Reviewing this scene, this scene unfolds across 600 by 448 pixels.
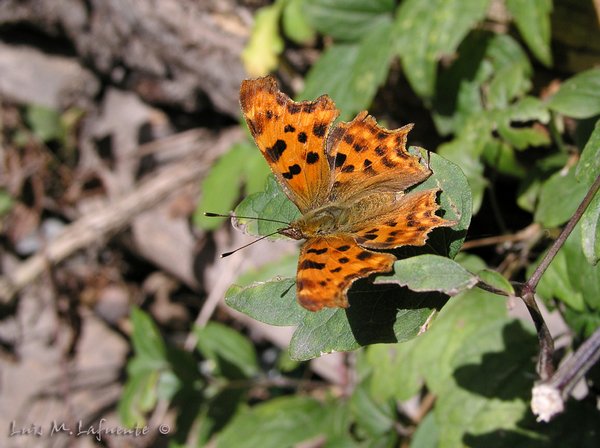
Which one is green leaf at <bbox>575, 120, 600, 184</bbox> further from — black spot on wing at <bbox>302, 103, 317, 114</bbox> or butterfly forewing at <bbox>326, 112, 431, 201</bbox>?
black spot on wing at <bbox>302, 103, 317, 114</bbox>

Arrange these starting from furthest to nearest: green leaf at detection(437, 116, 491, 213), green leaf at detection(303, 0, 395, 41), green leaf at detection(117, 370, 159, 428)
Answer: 1. green leaf at detection(117, 370, 159, 428)
2. green leaf at detection(303, 0, 395, 41)
3. green leaf at detection(437, 116, 491, 213)

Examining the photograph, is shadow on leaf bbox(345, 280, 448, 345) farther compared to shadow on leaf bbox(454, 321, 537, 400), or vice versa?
shadow on leaf bbox(454, 321, 537, 400)

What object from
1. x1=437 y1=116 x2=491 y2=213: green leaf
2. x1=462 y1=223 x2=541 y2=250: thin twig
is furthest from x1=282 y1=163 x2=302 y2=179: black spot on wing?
x1=462 y1=223 x2=541 y2=250: thin twig

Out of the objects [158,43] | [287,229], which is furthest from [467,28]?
[158,43]

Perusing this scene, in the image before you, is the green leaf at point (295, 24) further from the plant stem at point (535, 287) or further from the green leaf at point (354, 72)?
the plant stem at point (535, 287)

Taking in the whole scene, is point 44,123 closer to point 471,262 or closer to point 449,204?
point 471,262

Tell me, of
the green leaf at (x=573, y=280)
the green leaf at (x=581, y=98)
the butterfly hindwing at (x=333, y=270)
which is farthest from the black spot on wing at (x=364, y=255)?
the green leaf at (x=581, y=98)
